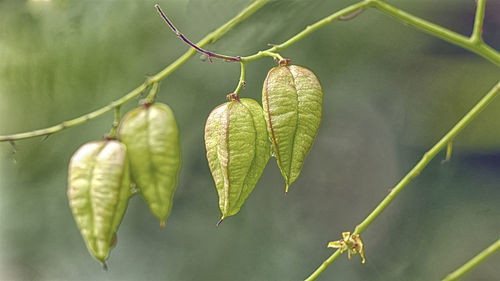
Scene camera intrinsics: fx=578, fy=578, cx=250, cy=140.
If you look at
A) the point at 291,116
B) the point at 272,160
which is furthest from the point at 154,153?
the point at 272,160

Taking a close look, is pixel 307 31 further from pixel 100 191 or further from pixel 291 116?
pixel 100 191

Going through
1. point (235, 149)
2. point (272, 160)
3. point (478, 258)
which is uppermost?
point (235, 149)

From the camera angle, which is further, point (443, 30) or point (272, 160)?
point (272, 160)

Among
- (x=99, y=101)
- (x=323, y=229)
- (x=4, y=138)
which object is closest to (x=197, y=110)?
(x=99, y=101)

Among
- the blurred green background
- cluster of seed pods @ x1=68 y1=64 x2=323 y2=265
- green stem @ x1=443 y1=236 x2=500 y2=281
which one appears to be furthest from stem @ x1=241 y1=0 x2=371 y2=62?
the blurred green background

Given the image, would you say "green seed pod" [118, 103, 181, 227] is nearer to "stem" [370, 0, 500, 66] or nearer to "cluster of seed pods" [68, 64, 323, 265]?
"cluster of seed pods" [68, 64, 323, 265]

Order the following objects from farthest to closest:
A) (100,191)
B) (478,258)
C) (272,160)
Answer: (272,160), (478,258), (100,191)

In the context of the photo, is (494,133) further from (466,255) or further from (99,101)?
(99,101)
